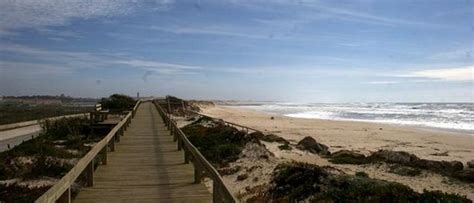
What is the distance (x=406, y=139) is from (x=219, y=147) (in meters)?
16.6

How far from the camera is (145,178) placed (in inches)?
372

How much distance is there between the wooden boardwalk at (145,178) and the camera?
779 centimetres

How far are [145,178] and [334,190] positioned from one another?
12.5 ft

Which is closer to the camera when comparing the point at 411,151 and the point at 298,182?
the point at 298,182

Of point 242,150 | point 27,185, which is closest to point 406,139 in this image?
point 242,150

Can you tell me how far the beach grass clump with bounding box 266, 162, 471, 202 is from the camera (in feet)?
28.0

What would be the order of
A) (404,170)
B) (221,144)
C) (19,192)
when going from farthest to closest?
(221,144), (404,170), (19,192)

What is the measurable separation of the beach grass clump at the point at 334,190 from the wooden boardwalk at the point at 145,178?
2071mm

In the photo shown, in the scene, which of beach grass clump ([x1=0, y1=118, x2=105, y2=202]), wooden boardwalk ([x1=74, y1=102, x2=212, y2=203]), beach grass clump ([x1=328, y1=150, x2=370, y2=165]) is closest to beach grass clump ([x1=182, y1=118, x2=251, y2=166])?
wooden boardwalk ([x1=74, y1=102, x2=212, y2=203])

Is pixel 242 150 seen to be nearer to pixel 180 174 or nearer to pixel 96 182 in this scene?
pixel 180 174

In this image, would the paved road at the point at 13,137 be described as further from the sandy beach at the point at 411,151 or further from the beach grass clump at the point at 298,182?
the beach grass clump at the point at 298,182

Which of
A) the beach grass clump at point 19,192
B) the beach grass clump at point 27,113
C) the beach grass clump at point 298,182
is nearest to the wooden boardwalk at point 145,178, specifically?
the beach grass clump at point 19,192

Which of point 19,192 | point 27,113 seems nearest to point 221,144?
point 19,192

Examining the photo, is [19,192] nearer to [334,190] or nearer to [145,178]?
[145,178]
